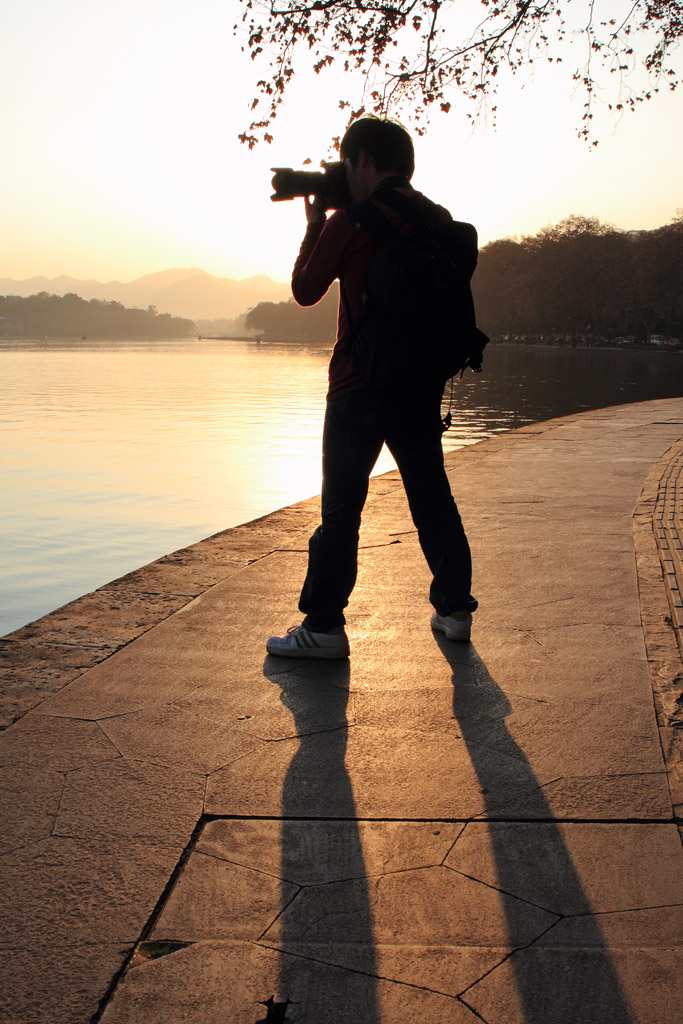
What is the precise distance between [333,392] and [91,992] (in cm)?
204

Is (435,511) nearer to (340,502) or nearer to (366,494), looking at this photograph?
(366,494)

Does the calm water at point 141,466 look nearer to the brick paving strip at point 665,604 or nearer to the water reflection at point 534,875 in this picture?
the brick paving strip at point 665,604

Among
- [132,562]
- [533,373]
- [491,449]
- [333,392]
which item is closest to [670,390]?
[533,373]

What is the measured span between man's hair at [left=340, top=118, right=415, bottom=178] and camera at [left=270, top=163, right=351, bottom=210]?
0.08 m

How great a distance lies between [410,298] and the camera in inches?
111

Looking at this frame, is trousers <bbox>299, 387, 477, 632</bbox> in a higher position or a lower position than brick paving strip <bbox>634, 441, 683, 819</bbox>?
higher

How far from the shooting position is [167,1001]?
152 centimetres

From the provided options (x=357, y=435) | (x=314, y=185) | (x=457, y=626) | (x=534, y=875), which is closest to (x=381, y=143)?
(x=314, y=185)

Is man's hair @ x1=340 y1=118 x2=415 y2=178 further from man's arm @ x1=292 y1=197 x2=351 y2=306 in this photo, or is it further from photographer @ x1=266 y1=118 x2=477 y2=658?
man's arm @ x1=292 y1=197 x2=351 y2=306

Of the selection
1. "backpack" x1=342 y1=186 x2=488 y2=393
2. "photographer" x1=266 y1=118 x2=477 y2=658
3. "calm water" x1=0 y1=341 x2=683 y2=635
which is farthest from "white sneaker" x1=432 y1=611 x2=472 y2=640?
"calm water" x1=0 y1=341 x2=683 y2=635

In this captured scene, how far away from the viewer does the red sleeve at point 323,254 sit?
2.91 metres

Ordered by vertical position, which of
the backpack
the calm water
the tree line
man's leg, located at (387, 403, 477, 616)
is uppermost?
the tree line

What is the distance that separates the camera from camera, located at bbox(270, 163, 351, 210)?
2973mm

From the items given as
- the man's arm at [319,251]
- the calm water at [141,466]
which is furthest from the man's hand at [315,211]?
the calm water at [141,466]
